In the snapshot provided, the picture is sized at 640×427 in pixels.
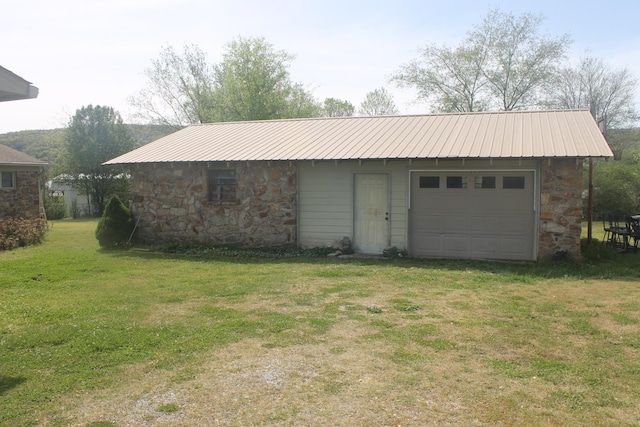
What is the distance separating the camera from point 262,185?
42.3 feet

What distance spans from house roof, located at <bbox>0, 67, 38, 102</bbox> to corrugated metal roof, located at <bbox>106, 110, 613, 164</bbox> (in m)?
7.58

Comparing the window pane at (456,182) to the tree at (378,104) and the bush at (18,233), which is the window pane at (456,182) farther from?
the tree at (378,104)

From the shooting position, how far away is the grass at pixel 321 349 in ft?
12.8

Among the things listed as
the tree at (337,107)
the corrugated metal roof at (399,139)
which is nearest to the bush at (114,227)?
the corrugated metal roof at (399,139)

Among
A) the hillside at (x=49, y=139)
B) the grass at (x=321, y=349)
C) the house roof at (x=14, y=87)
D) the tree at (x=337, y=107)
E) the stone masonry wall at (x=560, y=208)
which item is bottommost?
the grass at (x=321, y=349)

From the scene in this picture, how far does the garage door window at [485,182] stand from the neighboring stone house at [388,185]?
0.02 m

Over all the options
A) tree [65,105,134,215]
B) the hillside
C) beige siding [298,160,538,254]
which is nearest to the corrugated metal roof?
beige siding [298,160,538,254]

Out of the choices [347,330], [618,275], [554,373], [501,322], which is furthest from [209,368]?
[618,275]

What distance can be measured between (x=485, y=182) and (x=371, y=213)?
2.73 meters

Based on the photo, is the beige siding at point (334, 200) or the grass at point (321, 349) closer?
the grass at point (321, 349)

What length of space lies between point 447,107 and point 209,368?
1147 inches

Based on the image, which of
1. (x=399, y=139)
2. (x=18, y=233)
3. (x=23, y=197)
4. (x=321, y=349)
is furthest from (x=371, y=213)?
(x=23, y=197)

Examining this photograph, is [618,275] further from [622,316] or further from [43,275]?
[43,275]

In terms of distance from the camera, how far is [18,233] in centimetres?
1472
